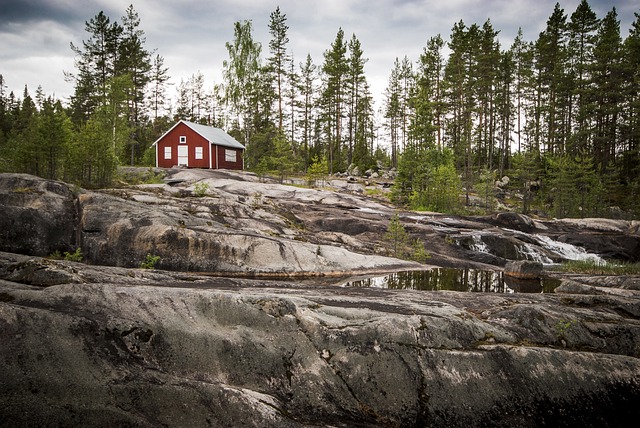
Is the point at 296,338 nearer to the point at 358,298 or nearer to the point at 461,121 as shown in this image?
the point at 358,298

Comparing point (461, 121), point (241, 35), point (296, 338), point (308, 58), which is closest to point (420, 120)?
point (461, 121)

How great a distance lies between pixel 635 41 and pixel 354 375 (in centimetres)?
5250

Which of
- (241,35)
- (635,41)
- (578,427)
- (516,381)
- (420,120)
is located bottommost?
(578,427)

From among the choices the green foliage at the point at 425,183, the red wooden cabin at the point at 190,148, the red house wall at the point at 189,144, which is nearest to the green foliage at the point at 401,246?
the green foliage at the point at 425,183

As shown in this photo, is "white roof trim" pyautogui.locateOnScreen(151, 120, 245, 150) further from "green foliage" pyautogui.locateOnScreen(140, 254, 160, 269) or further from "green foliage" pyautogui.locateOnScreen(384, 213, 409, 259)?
"green foliage" pyautogui.locateOnScreen(140, 254, 160, 269)

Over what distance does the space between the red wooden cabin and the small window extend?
0.66 metres

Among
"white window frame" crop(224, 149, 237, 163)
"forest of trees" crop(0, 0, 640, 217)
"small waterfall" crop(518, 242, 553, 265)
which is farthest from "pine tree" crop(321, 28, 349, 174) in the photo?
"small waterfall" crop(518, 242, 553, 265)

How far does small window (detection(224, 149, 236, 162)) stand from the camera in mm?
48062

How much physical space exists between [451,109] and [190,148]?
35.9 meters

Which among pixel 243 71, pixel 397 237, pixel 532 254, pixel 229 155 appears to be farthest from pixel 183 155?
pixel 532 254

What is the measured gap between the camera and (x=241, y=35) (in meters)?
47.2

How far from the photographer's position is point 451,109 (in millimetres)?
53906

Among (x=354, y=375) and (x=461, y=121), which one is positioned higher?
(x=461, y=121)

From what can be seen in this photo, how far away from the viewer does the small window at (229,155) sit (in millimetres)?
48062
